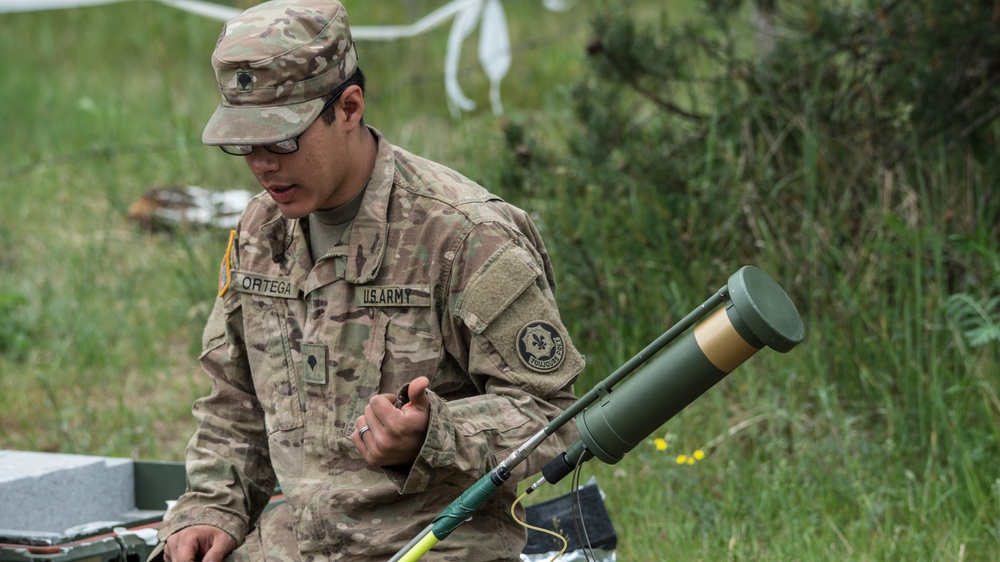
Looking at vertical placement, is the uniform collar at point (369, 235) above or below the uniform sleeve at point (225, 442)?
above

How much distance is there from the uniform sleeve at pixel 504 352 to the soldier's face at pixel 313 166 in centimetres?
30

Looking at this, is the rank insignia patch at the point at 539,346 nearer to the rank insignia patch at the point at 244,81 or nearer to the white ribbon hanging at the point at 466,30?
the rank insignia patch at the point at 244,81

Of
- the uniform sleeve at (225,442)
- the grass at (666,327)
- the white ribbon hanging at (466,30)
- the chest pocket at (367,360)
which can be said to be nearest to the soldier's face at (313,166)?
the chest pocket at (367,360)

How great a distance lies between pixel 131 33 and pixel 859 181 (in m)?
6.69

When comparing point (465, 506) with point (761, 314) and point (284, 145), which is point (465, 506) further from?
point (284, 145)

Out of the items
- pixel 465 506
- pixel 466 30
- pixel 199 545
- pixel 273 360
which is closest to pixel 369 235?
pixel 273 360

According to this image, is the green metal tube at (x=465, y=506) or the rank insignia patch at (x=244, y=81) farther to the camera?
the rank insignia patch at (x=244, y=81)

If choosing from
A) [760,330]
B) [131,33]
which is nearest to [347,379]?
[760,330]

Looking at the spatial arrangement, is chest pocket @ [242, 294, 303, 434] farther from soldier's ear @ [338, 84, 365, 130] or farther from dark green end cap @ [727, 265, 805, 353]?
dark green end cap @ [727, 265, 805, 353]

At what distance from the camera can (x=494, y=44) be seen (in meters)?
7.16

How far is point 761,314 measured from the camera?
1.90 metres

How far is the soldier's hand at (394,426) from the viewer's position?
2.08 metres

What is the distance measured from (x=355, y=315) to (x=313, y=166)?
1.04 ft

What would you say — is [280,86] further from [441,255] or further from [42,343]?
[42,343]
